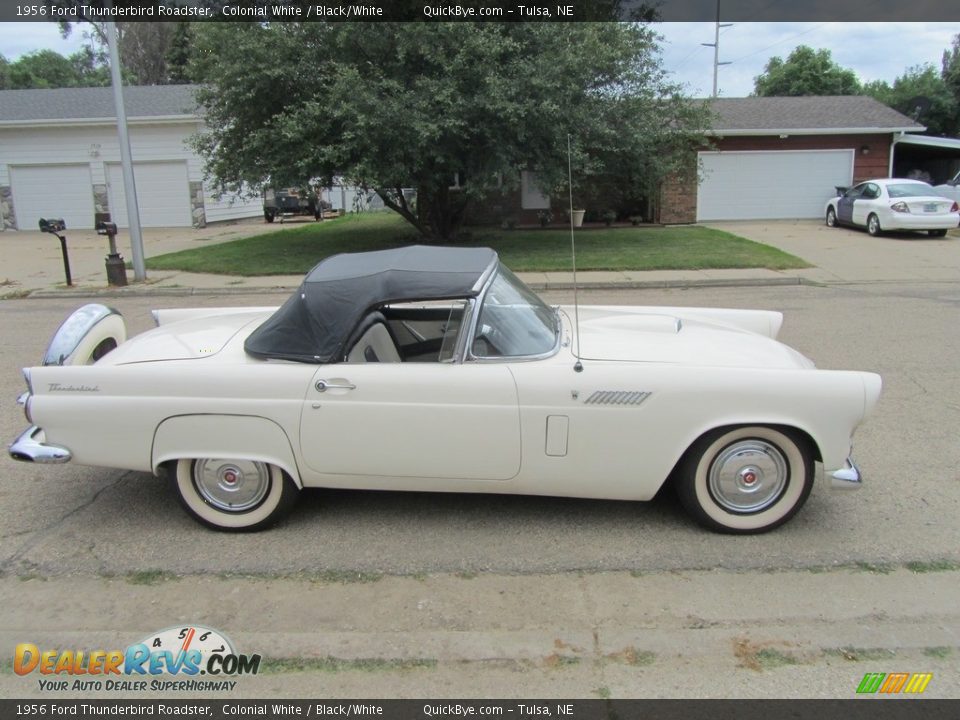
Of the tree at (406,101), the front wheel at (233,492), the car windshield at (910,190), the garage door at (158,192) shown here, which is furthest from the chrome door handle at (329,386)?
the garage door at (158,192)

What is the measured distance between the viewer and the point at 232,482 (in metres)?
3.70

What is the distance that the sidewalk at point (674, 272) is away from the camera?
→ 12.7 m

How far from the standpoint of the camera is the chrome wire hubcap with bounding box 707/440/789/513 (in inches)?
138

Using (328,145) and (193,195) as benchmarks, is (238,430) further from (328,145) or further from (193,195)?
→ (193,195)

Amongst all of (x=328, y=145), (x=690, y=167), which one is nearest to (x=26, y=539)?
(x=328, y=145)

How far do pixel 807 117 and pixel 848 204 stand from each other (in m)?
4.93

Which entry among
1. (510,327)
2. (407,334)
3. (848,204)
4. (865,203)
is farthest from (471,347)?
(848,204)

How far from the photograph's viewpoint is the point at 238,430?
11.8 feet

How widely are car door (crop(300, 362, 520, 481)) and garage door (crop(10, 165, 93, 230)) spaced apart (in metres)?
26.0

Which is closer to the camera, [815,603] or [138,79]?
[815,603]

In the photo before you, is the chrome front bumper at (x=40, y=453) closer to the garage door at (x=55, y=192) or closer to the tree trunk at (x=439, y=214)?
the tree trunk at (x=439, y=214)

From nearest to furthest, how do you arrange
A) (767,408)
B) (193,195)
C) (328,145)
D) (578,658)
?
(578,658) < (767,408) < (328,145) < (193,195)

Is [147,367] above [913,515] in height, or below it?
above

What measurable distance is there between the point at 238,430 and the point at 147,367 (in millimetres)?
592
